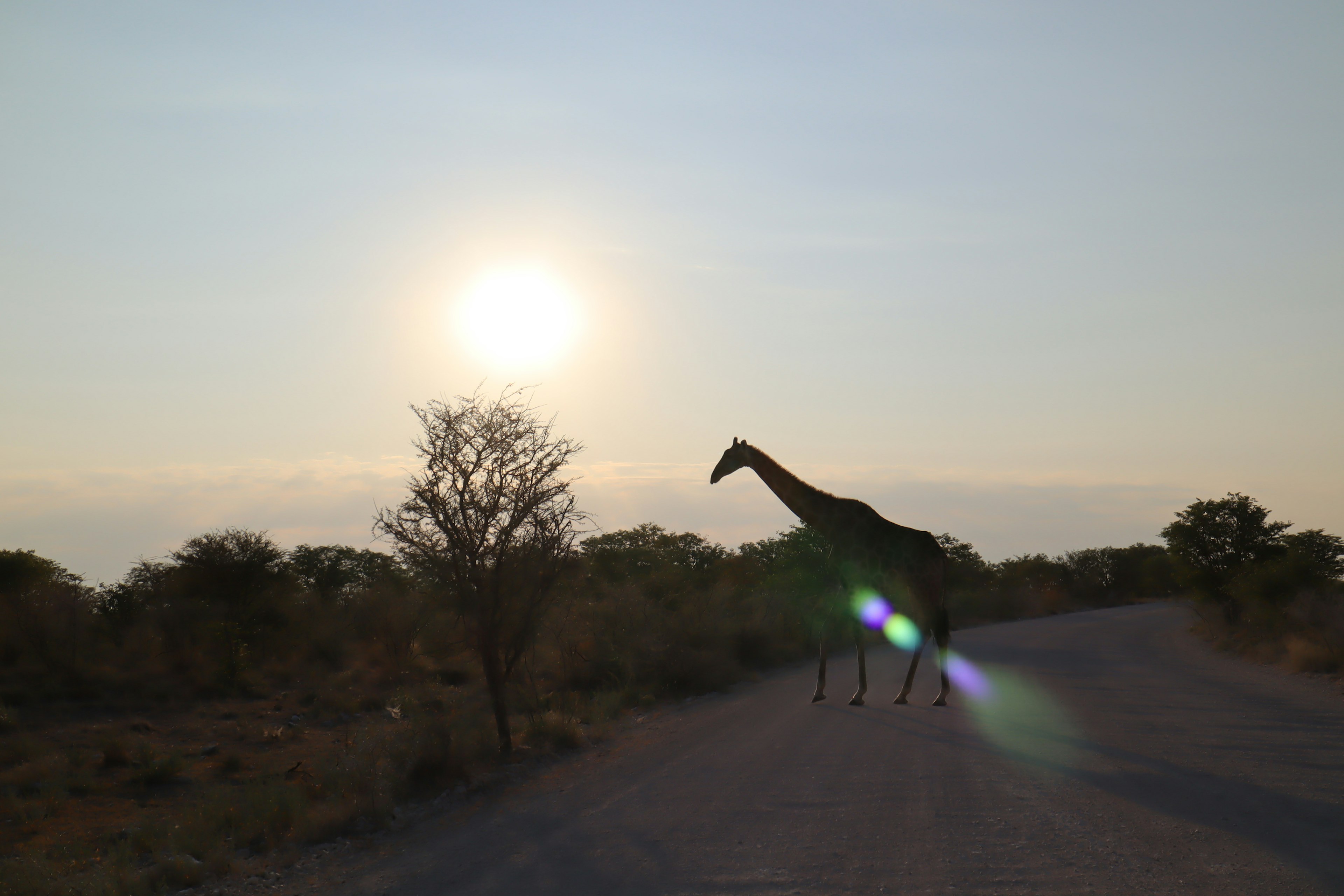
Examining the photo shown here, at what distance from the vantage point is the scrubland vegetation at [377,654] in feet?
32.9

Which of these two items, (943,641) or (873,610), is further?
(873,610)

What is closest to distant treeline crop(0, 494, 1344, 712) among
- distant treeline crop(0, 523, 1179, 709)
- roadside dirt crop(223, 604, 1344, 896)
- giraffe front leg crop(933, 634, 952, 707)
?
distant treeline crop(0, 523, 1179, 709)

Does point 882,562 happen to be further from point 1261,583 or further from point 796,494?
point 1261,583

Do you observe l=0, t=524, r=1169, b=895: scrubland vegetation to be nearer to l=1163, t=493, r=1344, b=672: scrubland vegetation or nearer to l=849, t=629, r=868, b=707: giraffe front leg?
l=849, t=629, r=868, b=707: giraffe front leg

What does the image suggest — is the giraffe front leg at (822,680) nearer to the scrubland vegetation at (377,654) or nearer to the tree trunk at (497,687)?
the scrubland vegetation at (377,654)

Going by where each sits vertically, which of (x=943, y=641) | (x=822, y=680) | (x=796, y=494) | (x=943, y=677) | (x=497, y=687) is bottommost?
(x=822, y=680)

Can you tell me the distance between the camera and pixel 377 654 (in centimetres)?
2975

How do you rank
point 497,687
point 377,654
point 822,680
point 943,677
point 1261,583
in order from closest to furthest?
point 497,687
point 943,677
point 822,680
point 1261,583
point 377,654

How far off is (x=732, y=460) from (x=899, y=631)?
11649 millimetres

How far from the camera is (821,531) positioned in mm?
15531

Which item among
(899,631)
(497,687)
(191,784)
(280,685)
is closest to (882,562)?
(497,687)

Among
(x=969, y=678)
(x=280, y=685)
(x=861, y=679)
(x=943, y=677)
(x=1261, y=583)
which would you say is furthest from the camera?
(x=280, y=685)

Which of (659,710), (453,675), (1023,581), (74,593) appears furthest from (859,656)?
(1023,581)

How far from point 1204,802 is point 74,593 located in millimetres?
30456
